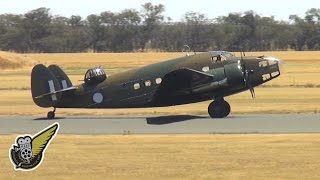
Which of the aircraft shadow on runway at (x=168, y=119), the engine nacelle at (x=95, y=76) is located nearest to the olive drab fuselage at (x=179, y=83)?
the engine nacelle at (x=95, y=76)

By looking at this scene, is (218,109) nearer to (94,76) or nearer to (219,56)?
(219,56)

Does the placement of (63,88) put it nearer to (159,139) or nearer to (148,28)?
(159,139)

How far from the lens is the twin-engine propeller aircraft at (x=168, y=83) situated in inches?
1053

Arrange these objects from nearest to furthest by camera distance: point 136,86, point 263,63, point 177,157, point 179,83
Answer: point 177,157 → point 263,63 → point 179,83 → point 136,86

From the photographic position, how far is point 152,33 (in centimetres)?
14838

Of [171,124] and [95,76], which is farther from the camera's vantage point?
[95,76]

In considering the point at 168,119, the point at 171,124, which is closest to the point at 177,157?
the point at 171,124

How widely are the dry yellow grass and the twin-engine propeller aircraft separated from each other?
652 centimetres

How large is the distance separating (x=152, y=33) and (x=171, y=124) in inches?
4913

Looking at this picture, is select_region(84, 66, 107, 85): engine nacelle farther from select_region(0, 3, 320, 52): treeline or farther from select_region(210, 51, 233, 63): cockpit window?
select_region(0, 3, 320, 52): treeline

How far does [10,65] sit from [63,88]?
195ft

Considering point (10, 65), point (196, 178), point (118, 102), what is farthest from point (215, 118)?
point (10, 65)

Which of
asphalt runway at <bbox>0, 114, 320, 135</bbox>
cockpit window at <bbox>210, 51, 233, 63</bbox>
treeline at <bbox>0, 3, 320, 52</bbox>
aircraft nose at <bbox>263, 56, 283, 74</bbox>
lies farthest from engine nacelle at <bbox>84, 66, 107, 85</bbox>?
treeline at <bbox>0, 3, 320, 52</bbox>

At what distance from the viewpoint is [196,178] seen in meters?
13.8
